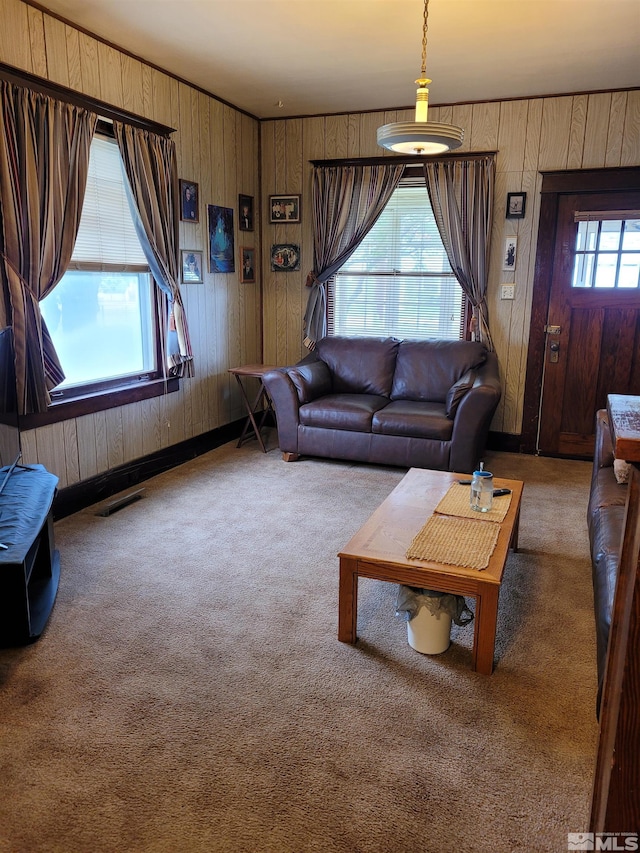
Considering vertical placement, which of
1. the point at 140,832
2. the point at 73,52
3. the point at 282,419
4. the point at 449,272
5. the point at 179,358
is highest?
the point at 73,52

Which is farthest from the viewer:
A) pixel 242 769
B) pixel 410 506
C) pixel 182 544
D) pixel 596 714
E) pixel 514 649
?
pixel 182 544

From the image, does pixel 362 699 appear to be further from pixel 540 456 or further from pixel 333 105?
pixel 333 105

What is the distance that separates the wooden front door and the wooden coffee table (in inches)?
103

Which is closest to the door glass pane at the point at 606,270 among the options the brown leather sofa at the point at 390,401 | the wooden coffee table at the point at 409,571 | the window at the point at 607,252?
the window at the point at 607,252

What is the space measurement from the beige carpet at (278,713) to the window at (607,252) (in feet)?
8.08

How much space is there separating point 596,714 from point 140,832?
4.84 ft

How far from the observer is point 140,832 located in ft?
5.39

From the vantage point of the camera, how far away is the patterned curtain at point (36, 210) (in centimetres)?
323

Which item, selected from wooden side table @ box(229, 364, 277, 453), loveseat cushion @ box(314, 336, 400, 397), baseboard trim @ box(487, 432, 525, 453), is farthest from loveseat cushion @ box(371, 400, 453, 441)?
wooden side table @ box(229, 364, 277, 453)

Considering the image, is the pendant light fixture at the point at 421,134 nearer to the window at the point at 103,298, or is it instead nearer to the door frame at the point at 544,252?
the window at the point at 103,298

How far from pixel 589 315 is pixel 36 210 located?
158 inches

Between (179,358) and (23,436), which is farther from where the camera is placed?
(179,358)

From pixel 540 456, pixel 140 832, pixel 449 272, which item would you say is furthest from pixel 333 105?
pixel 140 832

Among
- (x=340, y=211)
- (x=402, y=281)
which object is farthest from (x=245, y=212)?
(x=402, y=281)
